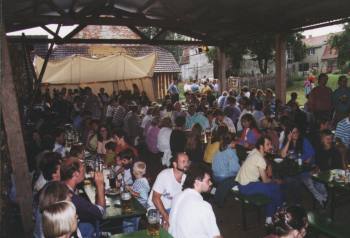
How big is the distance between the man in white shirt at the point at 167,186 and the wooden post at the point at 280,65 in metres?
6.89

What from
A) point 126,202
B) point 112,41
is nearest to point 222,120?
point 126,202

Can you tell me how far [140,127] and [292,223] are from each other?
7.34m

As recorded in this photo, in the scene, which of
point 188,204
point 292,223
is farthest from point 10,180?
point 292,223

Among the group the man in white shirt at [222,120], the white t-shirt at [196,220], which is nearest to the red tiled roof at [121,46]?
the man in white shirt at [222,120]

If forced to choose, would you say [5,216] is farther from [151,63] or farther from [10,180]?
[151,63]

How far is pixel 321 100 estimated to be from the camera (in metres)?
8.68

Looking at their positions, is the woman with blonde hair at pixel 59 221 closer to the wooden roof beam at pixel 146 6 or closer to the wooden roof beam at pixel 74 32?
the wooden roof beam at pixel 74 32

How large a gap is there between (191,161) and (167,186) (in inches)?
42.9

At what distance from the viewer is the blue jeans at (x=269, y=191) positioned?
4.97 metres

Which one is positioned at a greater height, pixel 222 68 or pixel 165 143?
pixel 222 68

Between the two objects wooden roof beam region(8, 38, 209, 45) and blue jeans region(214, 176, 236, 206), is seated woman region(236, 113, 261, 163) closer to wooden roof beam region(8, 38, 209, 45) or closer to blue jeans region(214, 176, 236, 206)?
blue jeans region(214, 176, 236, 206)

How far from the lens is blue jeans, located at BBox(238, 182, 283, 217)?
16.3ft

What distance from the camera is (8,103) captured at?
165 inches

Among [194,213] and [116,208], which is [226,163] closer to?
[116,208]
